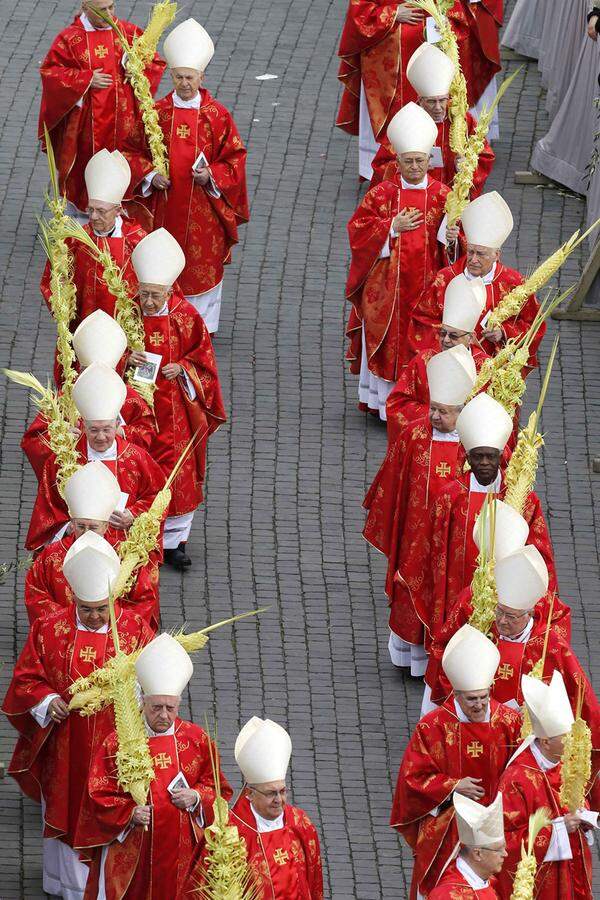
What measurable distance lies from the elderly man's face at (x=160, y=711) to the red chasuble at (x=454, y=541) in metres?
2.58

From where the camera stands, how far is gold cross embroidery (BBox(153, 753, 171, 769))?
1100cm

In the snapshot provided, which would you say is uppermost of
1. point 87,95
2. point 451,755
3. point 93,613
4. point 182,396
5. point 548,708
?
point 548,708

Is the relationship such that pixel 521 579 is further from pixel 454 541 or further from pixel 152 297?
pixel 152 297

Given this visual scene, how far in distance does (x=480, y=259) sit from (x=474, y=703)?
4.18 meters

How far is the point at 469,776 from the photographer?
37.0 feet

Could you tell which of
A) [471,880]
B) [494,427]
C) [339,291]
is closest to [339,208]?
[339,291]

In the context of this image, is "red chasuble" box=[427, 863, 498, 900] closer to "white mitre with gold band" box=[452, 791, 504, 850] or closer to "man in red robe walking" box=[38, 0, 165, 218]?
"white mitre with gold band" box=[452, 791, 504, 850]

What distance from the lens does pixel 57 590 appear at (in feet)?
40.1

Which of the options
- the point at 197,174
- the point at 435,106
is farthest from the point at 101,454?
the point at 435,106

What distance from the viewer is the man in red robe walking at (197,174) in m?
16.2

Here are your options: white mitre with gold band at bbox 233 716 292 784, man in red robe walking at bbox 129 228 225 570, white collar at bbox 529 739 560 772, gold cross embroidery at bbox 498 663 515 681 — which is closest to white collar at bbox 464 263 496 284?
man in red robe walking at bbox 129 228 225 570

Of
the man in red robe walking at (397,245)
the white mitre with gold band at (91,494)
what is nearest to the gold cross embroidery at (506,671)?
the white mitre with gold band at (91,494)

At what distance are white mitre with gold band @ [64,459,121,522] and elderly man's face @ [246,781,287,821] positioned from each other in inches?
85.0

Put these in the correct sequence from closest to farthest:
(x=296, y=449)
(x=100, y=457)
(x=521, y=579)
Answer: (x=521, y=579)
(x=100, y=457)
(x=296, y=449)
